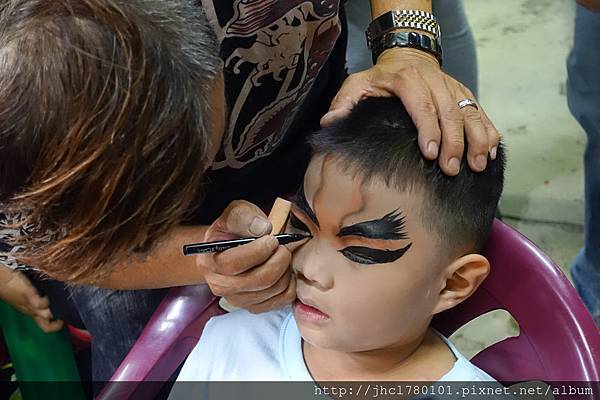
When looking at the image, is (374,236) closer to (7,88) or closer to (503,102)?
(7,88)

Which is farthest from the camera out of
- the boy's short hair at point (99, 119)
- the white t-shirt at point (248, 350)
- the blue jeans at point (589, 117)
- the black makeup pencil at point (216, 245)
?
the blue jeans at point (589, 117)

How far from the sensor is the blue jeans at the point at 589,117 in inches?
50.6

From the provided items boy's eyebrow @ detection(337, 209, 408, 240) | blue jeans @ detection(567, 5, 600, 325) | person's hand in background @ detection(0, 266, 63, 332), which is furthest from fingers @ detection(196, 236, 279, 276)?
blue jeans @ detection(567, 5, 600, 325)

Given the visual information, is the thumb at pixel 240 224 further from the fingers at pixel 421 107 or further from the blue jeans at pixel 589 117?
the blue jeans at pixel 589 117

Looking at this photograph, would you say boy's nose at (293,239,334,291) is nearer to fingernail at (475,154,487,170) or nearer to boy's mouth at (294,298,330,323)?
boy's mouth at (294,298,330,323)

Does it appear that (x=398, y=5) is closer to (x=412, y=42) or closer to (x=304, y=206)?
(x=412, y=42)

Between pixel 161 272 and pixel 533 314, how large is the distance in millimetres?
460

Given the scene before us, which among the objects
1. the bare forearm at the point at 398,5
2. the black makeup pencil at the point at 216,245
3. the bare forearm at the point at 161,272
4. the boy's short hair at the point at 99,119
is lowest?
the bare forearm at the point at 161,272

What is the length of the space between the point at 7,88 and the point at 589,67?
3.50 feet

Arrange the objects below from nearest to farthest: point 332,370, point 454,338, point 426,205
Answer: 1. point 426,205
2. point 332,370
3. point 454,338

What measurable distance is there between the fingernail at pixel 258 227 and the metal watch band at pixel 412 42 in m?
0.30

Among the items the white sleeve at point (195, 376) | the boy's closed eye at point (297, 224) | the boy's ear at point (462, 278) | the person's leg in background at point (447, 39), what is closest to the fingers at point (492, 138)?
the boy's ear at point (462, 278)

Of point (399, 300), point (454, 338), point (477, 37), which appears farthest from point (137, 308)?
point (477, 37)

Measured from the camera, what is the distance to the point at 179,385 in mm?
975
